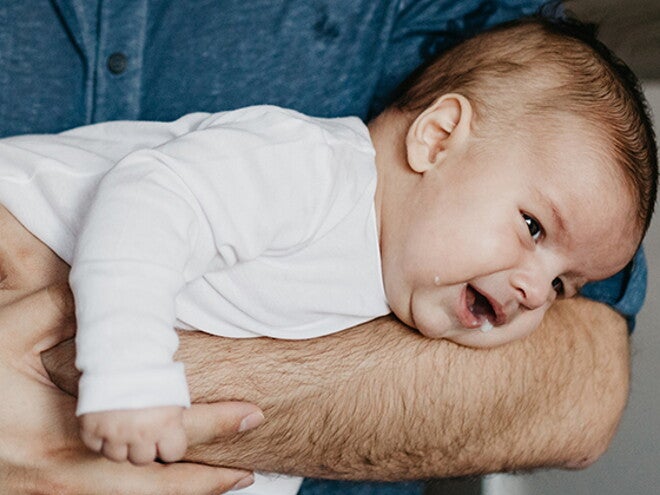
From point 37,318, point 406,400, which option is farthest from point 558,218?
point 37,318

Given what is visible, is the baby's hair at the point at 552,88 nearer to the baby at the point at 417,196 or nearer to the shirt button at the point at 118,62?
the baby at the point at 417,196

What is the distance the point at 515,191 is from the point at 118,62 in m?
0.68

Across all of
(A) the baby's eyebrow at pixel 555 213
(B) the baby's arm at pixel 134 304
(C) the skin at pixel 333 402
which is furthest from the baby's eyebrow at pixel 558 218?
(B) the baby's arm at pixel 134 304

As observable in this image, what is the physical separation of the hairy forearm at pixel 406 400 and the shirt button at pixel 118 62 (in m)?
0.49

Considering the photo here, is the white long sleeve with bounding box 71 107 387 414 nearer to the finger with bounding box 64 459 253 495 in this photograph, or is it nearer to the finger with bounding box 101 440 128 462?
the finger with bounding box 101 440 128 462

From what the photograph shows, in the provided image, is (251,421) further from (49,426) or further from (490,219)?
(490,219)

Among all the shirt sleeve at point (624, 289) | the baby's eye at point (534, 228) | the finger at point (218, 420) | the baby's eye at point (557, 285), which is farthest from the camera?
the shirt sleeve at point (624, 289)

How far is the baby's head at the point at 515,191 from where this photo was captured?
114 cm

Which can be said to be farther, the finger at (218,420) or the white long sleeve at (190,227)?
the finger at (218,420)

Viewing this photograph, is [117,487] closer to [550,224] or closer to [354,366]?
[354,366]

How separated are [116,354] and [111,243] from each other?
0.12m

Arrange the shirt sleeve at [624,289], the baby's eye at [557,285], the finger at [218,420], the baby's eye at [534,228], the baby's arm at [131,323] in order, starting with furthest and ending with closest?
the shirt sleeve at [624,289], the baby's eye at [557,285], the baby's eye at [534,228], the finger at [218,420], the baby's arm at [131,323]

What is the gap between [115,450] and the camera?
0.90m

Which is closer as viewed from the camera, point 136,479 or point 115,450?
point 115,450
